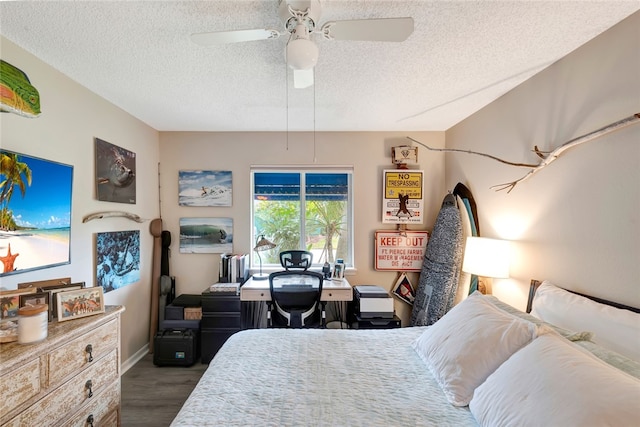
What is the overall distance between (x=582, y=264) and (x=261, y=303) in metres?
2.92

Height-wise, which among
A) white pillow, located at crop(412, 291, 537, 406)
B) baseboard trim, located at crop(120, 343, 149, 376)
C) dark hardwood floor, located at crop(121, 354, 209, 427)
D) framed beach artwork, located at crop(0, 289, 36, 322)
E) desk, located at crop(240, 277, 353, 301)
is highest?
framed beach artwork, located at crop(0, 289, 36, 322)

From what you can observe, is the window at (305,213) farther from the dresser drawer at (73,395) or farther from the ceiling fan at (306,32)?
the ceiling fan at (306,32)

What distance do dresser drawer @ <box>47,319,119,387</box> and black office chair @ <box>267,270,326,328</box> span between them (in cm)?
122

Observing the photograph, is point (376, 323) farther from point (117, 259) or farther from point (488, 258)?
point (117, 259)

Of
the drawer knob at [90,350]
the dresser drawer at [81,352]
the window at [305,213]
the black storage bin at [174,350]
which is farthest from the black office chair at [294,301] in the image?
the drawer knob at [90,350]

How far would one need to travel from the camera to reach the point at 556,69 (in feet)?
5.82

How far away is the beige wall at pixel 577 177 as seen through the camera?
4.45 feet

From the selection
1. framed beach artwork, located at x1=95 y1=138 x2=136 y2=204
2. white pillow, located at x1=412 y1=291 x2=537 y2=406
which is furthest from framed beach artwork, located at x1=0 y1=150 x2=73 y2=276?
white pillow, located at x1=412 y1=291 x2=537 y2=406

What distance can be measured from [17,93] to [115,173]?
0.95 meters

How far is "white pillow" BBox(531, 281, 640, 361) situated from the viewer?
1.18 meters

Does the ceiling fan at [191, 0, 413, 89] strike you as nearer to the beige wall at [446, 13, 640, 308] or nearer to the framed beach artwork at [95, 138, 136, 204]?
the beige wall at [446, 13, 640, 308]

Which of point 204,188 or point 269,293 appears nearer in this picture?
point 269,293

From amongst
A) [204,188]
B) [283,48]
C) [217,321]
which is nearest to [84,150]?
[204,188]

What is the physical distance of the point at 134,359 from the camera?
2.79 metres
